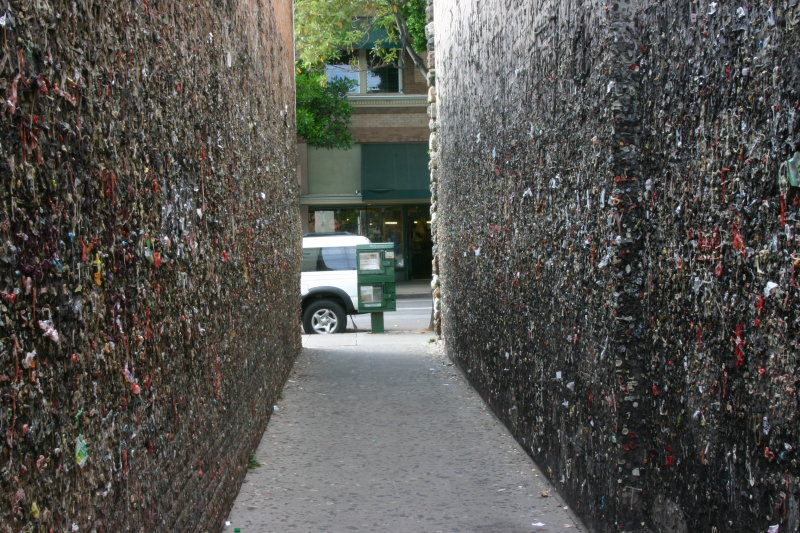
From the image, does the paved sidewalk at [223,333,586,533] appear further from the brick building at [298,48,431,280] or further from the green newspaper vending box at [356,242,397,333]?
the brick building at [298,48,431,280]

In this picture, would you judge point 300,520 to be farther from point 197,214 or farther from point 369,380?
point 369,380

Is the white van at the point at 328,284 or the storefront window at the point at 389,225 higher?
the storefront window at the point at 389,225

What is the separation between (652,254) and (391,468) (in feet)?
10.3

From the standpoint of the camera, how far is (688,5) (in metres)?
3.16

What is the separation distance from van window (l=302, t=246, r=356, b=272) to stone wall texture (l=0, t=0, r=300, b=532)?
10.1 meters

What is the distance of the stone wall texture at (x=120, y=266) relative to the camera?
6.61 feet

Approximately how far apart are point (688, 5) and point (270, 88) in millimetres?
5588

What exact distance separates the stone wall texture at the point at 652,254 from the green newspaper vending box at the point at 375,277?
7.99 meters

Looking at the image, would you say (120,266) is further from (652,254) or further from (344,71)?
(344,71)

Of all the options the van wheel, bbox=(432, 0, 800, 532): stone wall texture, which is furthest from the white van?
bbox=(432, 0, 800, 532): stone wall texture

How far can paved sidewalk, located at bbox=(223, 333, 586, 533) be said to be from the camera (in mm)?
5141

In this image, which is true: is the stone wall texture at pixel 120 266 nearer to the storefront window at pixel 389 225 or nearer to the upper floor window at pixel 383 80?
the upper floor window at pixel 383 80

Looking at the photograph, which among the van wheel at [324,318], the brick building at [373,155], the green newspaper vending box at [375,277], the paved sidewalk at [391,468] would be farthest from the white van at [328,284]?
the brick building at [373,155]

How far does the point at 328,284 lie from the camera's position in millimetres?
15734
